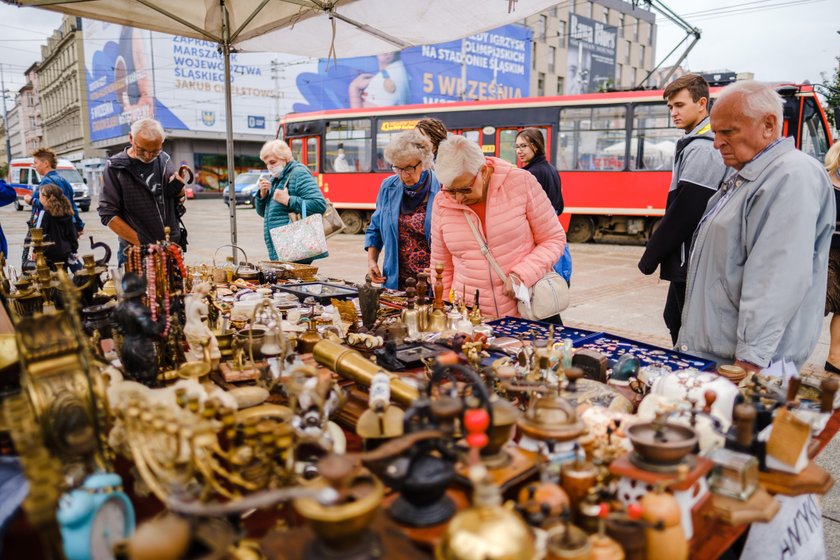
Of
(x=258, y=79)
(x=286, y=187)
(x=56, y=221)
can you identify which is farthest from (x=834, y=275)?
(x=258, y=79)

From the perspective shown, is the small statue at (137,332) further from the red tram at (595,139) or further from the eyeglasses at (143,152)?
the red tram at (595,139)

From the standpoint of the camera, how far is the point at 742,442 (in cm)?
Result: 131

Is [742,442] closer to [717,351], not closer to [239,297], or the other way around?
[717,351]

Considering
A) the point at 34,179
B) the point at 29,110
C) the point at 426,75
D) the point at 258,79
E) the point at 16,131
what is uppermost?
the point at 29,110

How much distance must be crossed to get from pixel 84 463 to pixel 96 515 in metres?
0.22

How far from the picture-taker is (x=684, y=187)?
2.90 m

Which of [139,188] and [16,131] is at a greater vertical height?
[16,131]

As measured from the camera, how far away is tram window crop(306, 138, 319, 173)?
49.9 ft

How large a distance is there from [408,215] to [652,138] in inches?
375

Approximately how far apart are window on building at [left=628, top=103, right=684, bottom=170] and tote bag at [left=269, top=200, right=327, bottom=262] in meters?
9.39

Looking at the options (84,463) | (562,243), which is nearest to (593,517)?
(84,463)

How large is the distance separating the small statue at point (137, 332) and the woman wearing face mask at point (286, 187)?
258 cm

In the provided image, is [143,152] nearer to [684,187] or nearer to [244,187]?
[684,187]

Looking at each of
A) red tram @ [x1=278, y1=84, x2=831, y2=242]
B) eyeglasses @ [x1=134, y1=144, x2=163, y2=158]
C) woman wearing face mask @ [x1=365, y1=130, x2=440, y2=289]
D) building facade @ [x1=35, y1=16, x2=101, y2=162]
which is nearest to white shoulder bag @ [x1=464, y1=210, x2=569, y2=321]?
woman wearing face mask @ [x1=365, y1=130, x2=440, y2=289]
